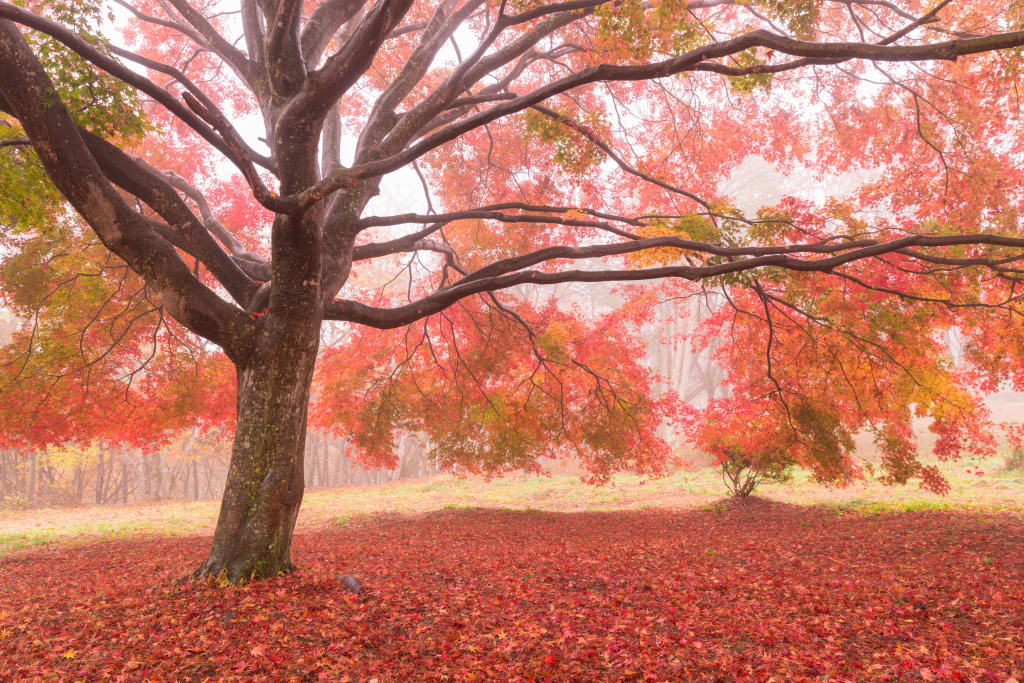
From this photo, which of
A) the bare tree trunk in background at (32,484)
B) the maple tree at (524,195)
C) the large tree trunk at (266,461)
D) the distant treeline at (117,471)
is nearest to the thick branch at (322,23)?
the maple tree at (524,195)

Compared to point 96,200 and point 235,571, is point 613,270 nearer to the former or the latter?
point 235,571

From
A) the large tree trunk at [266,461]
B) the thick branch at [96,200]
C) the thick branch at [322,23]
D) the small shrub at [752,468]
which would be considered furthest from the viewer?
the small shrub at [752,468]

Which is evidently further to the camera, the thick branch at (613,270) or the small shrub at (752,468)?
the small shrub at (752,468)

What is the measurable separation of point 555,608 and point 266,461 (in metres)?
3.17

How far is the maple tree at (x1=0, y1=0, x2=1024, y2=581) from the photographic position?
488 cm

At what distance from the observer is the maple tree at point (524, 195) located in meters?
4.88

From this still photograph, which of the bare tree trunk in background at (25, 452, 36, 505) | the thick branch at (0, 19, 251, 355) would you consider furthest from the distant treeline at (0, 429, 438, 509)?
the thick branch at (0, 19, 251, 355)

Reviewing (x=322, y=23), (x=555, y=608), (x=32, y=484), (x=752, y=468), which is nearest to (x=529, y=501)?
(x=752, y=468)

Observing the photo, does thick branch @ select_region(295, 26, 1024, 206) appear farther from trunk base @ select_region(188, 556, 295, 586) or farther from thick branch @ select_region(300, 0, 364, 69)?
trunk base @ select_region(188, 556, 295, 586)

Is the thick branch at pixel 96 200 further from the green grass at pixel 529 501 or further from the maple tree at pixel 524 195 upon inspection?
the green grass at pixel 529 501

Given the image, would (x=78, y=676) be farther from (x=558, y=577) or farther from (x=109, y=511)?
(x=109, y=511)

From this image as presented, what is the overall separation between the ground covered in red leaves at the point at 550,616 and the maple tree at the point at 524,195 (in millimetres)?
1112

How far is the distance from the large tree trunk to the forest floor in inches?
12.6

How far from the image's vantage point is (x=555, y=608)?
5.14 metres
